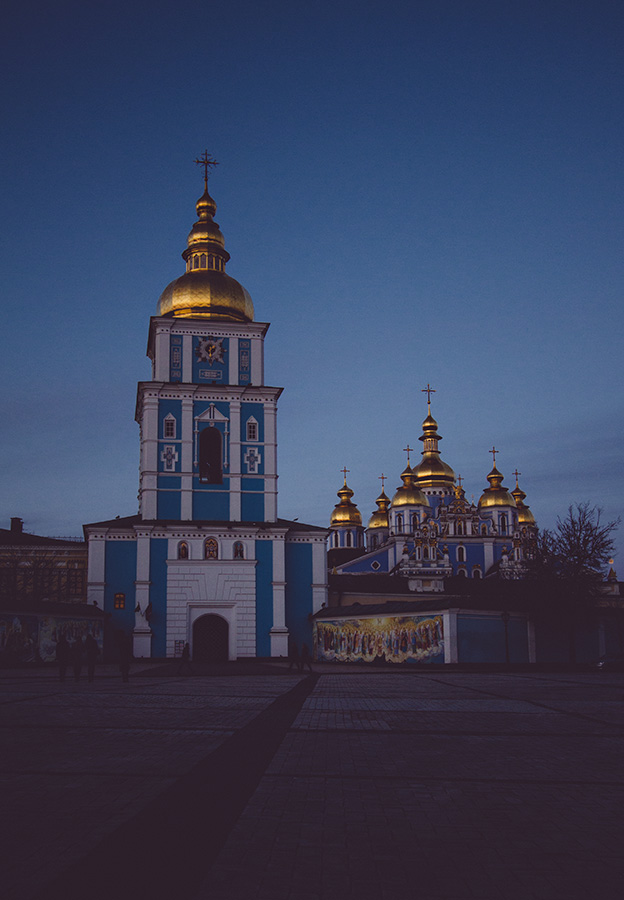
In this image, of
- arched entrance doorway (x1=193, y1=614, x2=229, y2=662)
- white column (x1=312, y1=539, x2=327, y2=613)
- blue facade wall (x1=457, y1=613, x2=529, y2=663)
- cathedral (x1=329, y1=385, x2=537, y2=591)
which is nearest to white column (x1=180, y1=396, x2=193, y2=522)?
arched entrance doorway (x1=193, y1=614, x2=229, y2=662)

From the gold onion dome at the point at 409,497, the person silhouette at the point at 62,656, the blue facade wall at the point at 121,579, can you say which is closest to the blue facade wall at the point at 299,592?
the blue facade wall at the point at 121,579

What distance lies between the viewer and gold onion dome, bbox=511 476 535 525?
9756cm

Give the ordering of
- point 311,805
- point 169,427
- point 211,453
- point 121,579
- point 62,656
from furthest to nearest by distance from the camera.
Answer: point 211,453
point 169,427
point 121,579
point 62,656
point 311,805

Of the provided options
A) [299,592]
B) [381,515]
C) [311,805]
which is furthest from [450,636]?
[381,515]

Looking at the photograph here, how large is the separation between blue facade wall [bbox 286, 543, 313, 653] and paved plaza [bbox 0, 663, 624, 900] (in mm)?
29443

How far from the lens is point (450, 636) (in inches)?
1287

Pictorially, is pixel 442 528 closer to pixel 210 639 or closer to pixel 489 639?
pixel 210 639

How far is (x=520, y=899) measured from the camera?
480 centimetres

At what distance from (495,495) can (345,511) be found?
2150cm

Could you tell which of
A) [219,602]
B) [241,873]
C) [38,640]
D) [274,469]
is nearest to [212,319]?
[274,469]

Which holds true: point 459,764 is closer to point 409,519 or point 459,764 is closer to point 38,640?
point 38,640

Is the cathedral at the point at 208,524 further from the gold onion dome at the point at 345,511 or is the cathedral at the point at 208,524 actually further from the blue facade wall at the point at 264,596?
the gold onion dome at the point at 345,511

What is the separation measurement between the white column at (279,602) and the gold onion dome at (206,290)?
12.5 m

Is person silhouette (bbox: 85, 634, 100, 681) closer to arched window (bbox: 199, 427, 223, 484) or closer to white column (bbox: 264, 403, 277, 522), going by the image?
white column (bbox: 264, 403, 277, 522)
